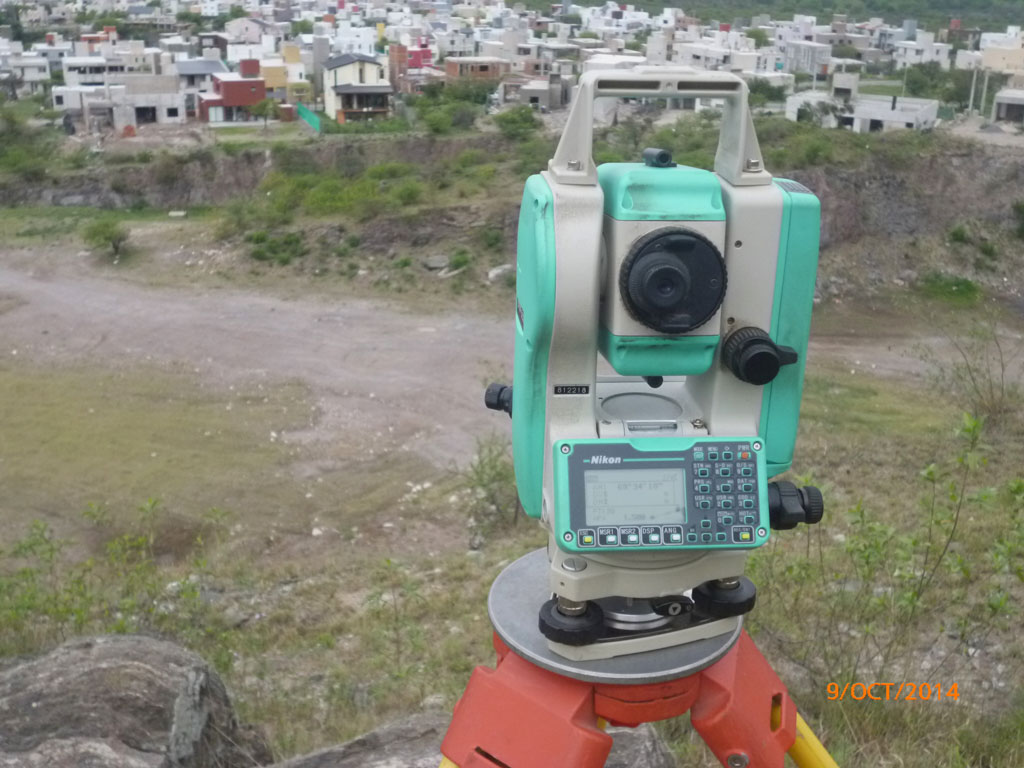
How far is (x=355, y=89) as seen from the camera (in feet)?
89.7

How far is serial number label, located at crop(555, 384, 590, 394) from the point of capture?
4.72 ft

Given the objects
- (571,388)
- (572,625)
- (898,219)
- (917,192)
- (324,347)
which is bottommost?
(324,347)

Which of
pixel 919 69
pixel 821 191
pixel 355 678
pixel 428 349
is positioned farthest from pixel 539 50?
pixel 355 678

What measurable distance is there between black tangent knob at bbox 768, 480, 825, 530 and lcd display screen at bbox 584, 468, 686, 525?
179 millimetres

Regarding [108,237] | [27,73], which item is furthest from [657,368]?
[27,73]

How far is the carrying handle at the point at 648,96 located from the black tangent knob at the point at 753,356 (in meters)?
0.22

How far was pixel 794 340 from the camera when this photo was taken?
1.50m

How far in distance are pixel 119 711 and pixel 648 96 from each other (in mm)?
1842

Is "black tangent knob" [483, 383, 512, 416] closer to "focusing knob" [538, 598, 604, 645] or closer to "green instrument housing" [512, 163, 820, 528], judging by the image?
"green instrument housing" [512, 163, 820, 528]

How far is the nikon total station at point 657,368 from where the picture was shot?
1.36 metres

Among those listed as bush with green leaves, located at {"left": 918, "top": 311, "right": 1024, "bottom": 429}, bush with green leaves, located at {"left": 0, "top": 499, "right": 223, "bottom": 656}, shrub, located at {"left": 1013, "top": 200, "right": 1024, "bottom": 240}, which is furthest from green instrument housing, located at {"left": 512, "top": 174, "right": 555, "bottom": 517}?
shrub, located at {"left": 1013, "top": 200, "right": 1024, "bottom": 240}

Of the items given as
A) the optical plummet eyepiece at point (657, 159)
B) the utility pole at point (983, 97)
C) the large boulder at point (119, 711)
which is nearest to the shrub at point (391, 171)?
the large boulder at point (119, 711)

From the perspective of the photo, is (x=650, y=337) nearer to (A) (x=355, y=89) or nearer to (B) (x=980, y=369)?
(B) (x=980, y=369)

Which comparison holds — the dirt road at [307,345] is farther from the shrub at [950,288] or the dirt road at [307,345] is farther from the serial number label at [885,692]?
the shrub at [950,288]
